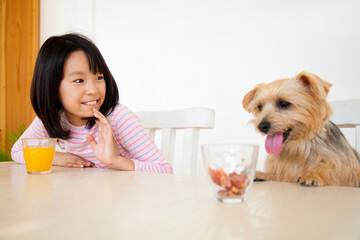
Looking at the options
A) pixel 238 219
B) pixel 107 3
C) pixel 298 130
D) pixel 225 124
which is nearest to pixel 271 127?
pixel 298 130

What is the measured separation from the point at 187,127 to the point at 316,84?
0.54m

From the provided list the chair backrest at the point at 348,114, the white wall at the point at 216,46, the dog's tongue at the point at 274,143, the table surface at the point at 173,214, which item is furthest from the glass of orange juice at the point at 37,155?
the white wall at the point at 216,46

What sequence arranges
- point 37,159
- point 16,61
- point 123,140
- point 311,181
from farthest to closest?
1. point 16,61
2. point 123,140
3. point 37,159
4. point 311,181

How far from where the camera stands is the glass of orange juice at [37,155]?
958mm

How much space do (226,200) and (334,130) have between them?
822mm

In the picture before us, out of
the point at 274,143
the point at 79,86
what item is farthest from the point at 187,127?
the point at 79,86

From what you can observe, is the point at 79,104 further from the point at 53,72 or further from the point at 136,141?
the point at 136,141

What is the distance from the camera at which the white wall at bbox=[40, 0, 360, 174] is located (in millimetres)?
2486

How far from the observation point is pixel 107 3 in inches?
151

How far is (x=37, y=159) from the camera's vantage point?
95 cm

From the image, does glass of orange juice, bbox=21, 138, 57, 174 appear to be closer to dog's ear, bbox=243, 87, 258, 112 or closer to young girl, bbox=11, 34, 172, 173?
young girl, bbox=11, 34, 172, 173

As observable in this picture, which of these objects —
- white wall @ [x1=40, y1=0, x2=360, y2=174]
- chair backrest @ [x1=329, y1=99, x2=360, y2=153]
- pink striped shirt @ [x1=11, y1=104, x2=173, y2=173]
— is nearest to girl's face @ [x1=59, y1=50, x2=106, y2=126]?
pink striped shirt @ [x1=11, y1=104, x2=173, y2=173]

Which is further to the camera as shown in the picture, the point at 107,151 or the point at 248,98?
the point at 248,98

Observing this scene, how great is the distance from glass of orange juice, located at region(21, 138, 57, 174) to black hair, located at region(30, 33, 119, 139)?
409mm
